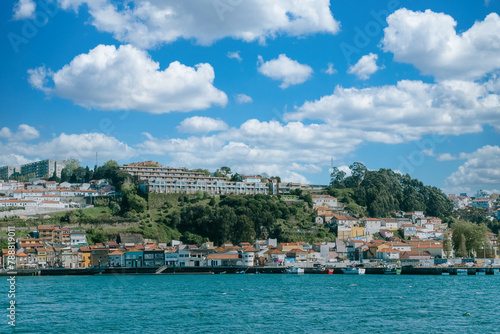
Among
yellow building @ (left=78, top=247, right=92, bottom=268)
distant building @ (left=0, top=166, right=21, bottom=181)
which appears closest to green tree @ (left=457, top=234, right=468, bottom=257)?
yellow building @ (left=78, top=247, right=92, bottom=268)

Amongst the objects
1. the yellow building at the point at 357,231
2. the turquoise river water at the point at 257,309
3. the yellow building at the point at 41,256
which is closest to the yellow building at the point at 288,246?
the yellow building at the point at 357,231

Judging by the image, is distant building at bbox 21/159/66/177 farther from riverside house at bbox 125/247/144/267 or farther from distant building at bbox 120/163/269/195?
riverside house at bbox 125/247/144/267

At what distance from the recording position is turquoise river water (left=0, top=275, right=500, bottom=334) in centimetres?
3172

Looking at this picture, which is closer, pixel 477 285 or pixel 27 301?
pixel 27 301

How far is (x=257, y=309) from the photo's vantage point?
1528 inches

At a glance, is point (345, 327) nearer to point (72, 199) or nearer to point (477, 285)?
point (477, 285)

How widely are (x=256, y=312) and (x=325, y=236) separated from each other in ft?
203

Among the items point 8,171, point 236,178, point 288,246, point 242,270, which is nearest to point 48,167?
point 8,171

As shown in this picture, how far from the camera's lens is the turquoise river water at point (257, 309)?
31.7 m

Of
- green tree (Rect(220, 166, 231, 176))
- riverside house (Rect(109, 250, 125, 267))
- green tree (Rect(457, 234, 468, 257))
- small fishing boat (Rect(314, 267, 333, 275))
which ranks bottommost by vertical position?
small fishing boat (Rect(314, 267, 333, 275))

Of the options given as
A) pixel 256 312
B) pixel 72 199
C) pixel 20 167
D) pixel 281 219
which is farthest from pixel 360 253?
pixel 20 167

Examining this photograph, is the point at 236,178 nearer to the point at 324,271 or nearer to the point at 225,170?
the point at 225,170

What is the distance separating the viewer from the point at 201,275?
7819cm

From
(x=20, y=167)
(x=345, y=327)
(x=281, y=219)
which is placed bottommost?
(x=345, y=327)
